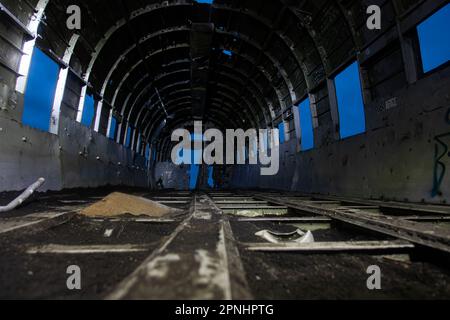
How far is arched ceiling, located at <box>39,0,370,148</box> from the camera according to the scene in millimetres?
7148

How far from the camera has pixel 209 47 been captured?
1095 centimetres

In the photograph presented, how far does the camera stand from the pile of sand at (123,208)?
3152 mm

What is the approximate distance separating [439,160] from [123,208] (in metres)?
5.47

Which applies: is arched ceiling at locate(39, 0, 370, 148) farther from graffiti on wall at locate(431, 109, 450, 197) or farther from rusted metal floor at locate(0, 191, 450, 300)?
rusted metal floor at locate(0, 191, 450, 300)

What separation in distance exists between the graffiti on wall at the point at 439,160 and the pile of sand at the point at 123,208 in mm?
4713

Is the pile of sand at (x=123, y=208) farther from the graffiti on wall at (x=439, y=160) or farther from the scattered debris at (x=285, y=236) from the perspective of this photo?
the graffiti on wall at (x=439, y=160)

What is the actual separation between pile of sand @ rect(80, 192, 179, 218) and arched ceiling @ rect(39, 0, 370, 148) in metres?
4.99

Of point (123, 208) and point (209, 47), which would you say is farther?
point (209, 47)

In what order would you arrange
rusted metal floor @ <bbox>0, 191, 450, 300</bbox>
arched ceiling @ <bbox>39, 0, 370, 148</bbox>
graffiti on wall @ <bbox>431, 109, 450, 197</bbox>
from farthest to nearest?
arched ceiling @ <bbox>39, 0, 370, 148</bbox> < graffiti on wall @ <bbox>431, 109, 450, 197</bbox> < rusted metal floor @ <bbox>0, 191, 450, 300</bbox>

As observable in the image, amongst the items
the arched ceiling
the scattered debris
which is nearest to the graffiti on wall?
the arched ceiling

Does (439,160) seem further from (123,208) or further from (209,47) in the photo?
(209,47)

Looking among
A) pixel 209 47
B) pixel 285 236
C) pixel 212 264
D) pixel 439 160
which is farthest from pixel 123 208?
pixel 209 47
